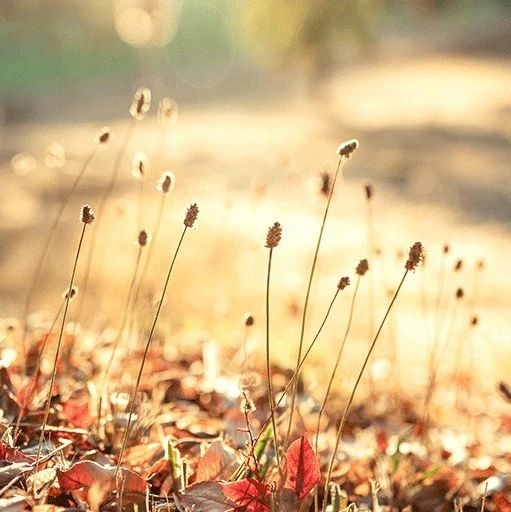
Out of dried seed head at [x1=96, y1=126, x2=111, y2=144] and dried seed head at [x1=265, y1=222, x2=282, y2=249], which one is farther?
dried seed head at [x1=96, y1=126, x2=111, y2=144]

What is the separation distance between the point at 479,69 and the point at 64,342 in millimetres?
18375

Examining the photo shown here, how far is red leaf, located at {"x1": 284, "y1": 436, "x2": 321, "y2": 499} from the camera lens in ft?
5.03

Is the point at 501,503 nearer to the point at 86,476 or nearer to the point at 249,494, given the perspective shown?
the point at 249,494

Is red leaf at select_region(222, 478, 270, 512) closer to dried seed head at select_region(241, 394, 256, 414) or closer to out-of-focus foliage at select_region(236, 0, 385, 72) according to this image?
dried seed head at select_region(241, 394, 256, 414)

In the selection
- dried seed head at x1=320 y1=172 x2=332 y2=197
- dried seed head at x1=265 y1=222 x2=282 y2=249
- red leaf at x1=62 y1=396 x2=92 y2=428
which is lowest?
red leaf at x1=62 y1=396 x2=92 y2=428

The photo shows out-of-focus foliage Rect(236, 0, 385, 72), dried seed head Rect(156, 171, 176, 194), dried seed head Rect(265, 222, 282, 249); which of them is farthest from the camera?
out-of-focus foliage Rect(236, 0, 385, 72)

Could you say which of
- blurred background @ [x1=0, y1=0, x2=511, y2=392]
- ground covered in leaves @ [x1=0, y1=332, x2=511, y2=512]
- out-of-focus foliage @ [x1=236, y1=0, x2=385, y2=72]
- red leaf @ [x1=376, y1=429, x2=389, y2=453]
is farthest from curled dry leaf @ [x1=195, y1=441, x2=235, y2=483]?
out-of-focus foliage @ [x1=236, y1=0, x2=385, y2=72]

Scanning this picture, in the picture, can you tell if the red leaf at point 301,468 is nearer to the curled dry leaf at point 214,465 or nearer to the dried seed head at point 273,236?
the curled dry leaf at point 214,465

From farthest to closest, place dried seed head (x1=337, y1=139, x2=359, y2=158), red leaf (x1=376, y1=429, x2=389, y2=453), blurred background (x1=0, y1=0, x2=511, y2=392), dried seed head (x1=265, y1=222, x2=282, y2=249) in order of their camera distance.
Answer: blurred background (x1=0, y1=0, x2=511, y2=392)
red leaf (x1=376, y1=429, x2=389, y2=453)
dried seed head (x1=337, y1=139, x2=359, y2=158)
dried seed head (x1=265, y1=222, x2=282, y2=249)

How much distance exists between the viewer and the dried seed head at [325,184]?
2.03 meters

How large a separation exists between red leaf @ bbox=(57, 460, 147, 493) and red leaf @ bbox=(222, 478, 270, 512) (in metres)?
0.16

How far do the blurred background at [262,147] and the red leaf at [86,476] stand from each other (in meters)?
0.87

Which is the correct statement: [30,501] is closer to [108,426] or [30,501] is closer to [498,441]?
[108,426]

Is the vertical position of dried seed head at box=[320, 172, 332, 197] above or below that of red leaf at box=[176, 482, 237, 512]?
above
